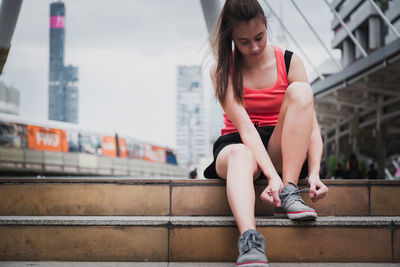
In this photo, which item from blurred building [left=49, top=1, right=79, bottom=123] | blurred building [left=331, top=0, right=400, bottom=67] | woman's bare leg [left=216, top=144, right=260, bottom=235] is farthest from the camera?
blurred building [left=49, top=1, right=79, bottom=123]

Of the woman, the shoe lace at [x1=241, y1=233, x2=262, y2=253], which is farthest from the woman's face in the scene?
the shoe lace at [x1=241, y1=233, x2=262, y2=253]

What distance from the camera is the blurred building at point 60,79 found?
89.0 meters

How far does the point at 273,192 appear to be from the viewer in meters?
1.97

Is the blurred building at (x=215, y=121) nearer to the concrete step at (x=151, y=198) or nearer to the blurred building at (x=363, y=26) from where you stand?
the concrete step at (x=151, y=198)

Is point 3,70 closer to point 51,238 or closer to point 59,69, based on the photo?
point 51,238

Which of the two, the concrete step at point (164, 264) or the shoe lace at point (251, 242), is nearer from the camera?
the shoe lace at point (251, 242)

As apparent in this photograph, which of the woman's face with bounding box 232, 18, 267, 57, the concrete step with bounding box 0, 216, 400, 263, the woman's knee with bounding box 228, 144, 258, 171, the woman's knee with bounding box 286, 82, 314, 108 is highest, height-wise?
the woman's face with bounding box 232, 18, 267, 57

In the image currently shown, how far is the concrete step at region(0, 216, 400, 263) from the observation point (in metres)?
2.05

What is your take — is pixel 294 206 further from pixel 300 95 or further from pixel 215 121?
pixel 215 121

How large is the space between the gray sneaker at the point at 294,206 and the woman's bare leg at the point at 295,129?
0.24 feet

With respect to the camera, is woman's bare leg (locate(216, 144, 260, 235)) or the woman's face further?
the woman's face

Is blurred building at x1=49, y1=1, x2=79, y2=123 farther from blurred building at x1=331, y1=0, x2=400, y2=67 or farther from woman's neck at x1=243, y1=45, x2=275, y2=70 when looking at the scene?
woman's neck at x1=243, y1=45, x2=275, y2=70

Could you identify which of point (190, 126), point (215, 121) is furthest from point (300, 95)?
point (190, 126)

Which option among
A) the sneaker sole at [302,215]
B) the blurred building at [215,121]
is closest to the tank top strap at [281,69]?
the sneaker sole at [302,215]
